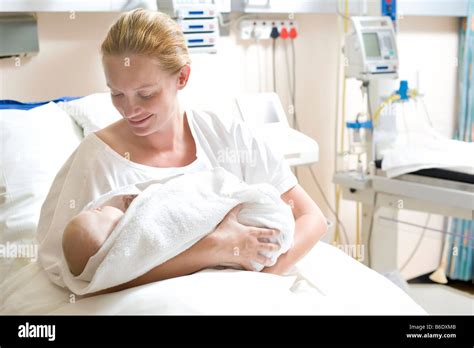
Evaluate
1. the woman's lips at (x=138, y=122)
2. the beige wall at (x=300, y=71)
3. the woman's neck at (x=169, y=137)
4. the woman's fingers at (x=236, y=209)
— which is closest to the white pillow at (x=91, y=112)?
the beige wall at (x=300, y=71)

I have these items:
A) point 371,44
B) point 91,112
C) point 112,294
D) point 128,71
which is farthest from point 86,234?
point 371,44

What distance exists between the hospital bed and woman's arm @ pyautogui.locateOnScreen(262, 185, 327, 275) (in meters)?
0.04

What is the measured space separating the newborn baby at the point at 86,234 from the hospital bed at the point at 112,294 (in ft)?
Result: 0.25

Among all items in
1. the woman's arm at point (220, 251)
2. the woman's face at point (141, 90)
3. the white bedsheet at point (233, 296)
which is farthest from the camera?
the woman's face at point (141, 90)

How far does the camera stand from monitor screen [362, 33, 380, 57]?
7.84 ft

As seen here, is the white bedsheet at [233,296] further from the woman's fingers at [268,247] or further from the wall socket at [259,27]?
the wall socket at [259,27]

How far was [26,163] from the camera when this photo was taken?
165 centimetres

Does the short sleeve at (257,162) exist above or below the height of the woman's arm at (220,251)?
above

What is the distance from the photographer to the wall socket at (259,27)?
256cm

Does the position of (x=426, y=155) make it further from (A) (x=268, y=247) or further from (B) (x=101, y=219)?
(B) (x=101, y=219)

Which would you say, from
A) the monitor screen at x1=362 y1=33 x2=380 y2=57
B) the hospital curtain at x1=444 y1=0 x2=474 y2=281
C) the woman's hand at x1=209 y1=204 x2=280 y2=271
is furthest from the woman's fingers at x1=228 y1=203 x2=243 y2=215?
the hospital curtain at x1=444 y1=0 x2=474 y2=281

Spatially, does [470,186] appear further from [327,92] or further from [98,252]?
[98,252]
